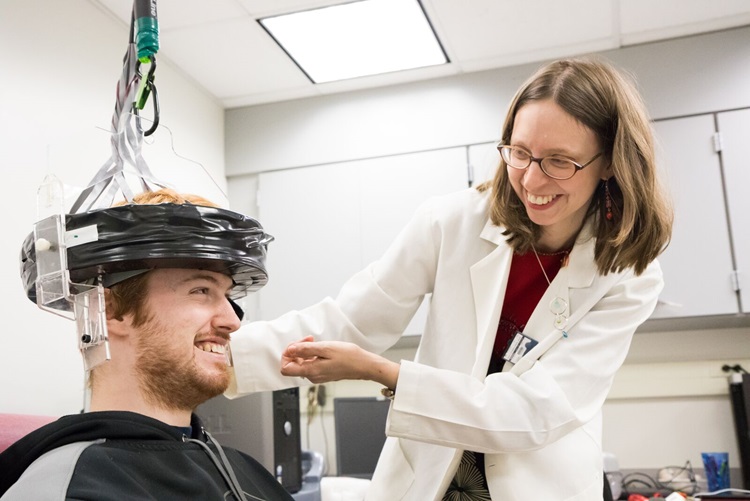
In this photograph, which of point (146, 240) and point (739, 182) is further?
point (739, 182)

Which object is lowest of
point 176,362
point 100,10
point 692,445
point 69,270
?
point 692,445

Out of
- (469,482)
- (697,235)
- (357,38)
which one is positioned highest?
(357,38)

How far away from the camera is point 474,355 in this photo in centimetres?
148

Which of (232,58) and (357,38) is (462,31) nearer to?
(357,38)

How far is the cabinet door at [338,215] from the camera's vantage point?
12.1ft

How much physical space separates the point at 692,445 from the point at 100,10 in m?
3.19

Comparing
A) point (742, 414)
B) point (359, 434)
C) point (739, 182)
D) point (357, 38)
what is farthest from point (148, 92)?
point (742, 414)

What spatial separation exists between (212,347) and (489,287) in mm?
550

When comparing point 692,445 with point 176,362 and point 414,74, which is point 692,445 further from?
point 176,362

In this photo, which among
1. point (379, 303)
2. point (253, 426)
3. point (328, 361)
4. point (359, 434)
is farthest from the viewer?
point (359, 434)

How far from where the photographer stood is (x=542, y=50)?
3.56m

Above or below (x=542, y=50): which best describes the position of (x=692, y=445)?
below

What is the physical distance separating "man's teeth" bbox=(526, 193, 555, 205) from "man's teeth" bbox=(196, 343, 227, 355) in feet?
2.10

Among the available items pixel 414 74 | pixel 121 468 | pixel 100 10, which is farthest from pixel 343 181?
pixel 121 468
